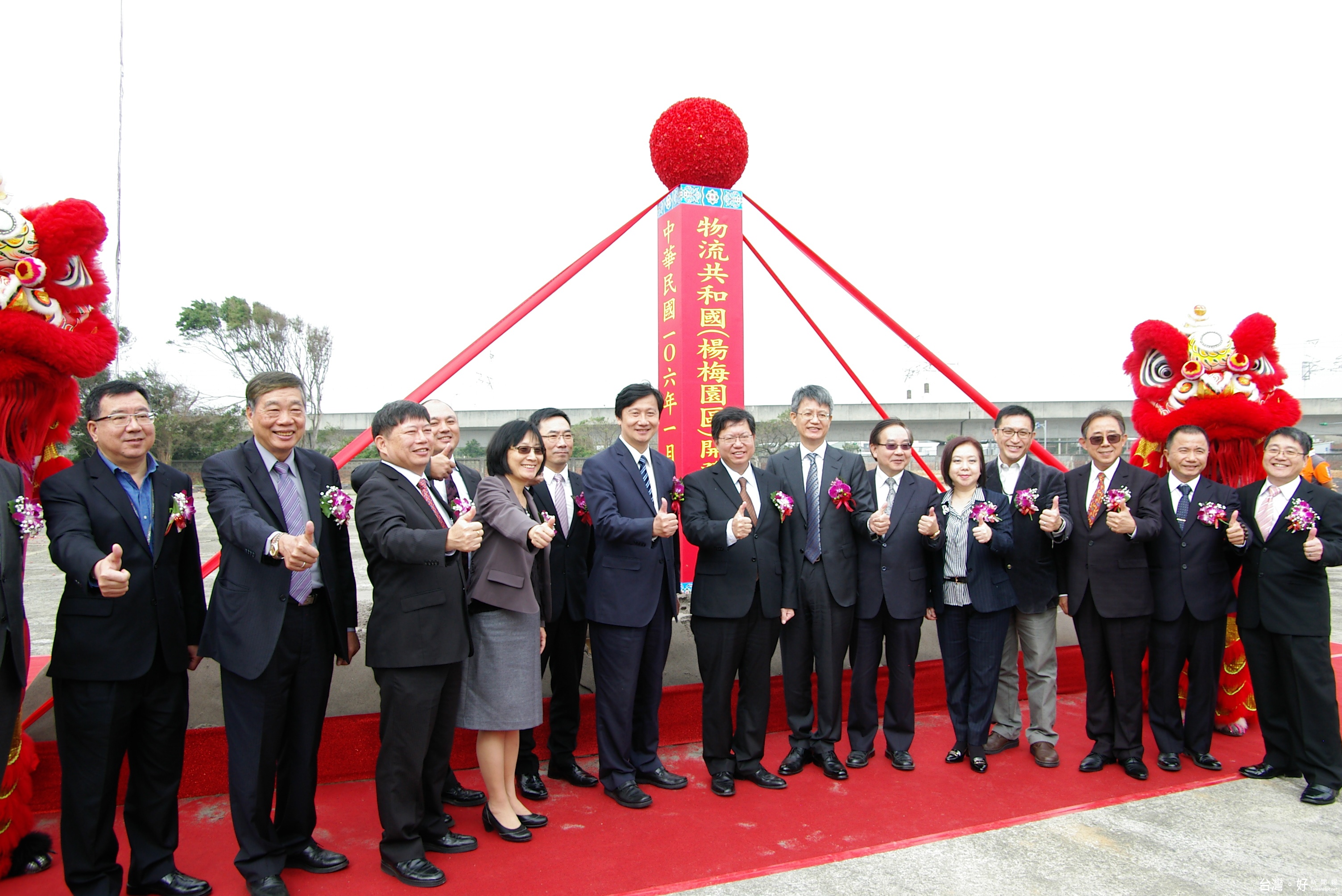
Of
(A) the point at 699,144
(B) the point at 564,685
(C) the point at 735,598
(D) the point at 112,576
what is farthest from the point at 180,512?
(A) the point at 699,144

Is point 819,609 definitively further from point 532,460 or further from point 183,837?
point 183,837

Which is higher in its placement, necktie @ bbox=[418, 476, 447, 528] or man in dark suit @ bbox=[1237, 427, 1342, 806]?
necktie @ bbox=[418, 476, 447, 528]

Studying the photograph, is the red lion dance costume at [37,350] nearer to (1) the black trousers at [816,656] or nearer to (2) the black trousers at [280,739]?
(2) the black trousers at [280,739]

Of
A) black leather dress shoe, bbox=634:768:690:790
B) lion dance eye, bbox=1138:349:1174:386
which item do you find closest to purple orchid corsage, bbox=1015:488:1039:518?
lion dance eye, bbox=1138:349:1174:386

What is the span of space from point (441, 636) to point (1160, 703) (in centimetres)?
289

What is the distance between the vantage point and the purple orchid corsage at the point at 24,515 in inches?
84.7

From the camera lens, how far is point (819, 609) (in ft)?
10.3

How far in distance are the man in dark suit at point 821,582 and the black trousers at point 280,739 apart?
1697 mm

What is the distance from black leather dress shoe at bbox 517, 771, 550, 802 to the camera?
2.88 m

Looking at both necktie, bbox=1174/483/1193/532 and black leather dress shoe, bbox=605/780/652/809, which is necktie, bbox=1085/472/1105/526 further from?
black leather dress shoe, bbox=605/780/652/809

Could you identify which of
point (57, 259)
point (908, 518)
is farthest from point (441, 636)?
point (908, 518)

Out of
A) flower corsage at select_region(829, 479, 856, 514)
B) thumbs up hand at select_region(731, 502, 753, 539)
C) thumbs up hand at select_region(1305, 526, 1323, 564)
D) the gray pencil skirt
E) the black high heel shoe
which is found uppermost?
flower corsage at select_region(829, 479, 856, 514)

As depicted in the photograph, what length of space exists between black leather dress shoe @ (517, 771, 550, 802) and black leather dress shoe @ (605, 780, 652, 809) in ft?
0.87

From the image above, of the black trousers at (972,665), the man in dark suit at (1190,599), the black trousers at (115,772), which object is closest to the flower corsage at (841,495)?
the black trousers at (972,665)
